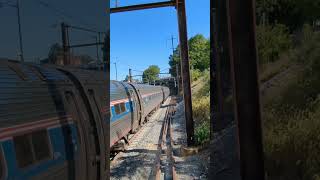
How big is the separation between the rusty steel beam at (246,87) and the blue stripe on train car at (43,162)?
4401 millimetres

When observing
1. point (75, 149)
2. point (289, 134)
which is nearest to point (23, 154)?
point (75, 149)

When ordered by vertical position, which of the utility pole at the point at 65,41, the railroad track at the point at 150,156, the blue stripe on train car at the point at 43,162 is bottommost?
the railroad track at the point at 150,156

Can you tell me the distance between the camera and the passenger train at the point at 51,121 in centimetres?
212

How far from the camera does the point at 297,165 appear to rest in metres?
8.77

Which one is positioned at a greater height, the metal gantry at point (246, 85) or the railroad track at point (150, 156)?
the metal gantry at point (246, 85)

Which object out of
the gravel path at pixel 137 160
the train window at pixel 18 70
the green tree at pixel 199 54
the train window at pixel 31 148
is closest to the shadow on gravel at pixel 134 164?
the gravel path at pixel 137 160

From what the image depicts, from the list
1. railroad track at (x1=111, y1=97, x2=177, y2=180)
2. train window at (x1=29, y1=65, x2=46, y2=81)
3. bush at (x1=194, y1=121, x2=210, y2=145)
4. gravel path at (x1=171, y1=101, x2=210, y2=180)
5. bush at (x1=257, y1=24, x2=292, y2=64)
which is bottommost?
railroad track at (x1=111, y1=97, x2=177, y2=180)

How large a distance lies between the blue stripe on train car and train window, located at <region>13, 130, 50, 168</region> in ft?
0.06

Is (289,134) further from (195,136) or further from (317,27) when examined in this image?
(317,27)

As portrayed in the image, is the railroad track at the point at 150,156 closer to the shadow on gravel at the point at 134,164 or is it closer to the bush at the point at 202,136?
the shadow on gravel at the point at 134,164

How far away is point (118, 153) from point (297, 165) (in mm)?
11361

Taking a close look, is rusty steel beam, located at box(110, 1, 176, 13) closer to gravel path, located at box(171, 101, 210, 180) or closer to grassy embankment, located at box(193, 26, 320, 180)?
grassy embankment, located at box(193, 26, 320, 180)

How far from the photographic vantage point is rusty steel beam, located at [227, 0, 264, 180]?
6977 millimetres

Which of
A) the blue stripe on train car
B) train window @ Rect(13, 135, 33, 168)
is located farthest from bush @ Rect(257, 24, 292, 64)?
train window @ Rect(13, 135, 33, 168)
